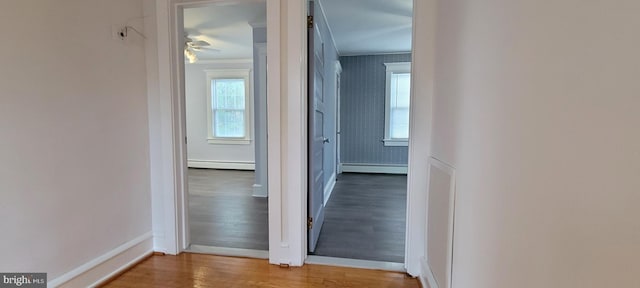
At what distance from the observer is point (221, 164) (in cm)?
640

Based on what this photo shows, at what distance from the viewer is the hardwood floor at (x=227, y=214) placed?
2611 millimetres

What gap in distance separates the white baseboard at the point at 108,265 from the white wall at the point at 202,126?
4.08m

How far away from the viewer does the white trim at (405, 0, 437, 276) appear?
184cm

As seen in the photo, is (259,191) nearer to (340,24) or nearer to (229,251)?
(229,251)

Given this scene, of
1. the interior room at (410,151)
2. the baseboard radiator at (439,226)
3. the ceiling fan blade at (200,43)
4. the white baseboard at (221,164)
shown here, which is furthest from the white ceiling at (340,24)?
the white baseboard at (221,164)

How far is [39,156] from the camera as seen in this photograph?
4.97ft

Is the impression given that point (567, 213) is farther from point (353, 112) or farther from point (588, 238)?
point (353, 112)

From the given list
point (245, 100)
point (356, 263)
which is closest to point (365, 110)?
point (245, 100)

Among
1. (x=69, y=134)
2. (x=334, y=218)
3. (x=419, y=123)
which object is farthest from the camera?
(x=334, y=218)

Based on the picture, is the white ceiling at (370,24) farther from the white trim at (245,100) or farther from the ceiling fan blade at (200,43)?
the white trim at (245,100)

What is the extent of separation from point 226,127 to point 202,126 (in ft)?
1.80

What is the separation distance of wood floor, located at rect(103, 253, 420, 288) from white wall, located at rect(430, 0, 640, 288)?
88 cm

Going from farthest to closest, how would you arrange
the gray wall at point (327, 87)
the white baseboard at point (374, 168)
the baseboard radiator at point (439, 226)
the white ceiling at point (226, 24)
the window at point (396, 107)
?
the white baseboard at point (374, 168), the window at point (396, 107), the gray wall at point (327, 87), the white ceiling at point (226, 24), the baseboard radiator at point (439, 226)

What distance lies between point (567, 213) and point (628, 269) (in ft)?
0.47
